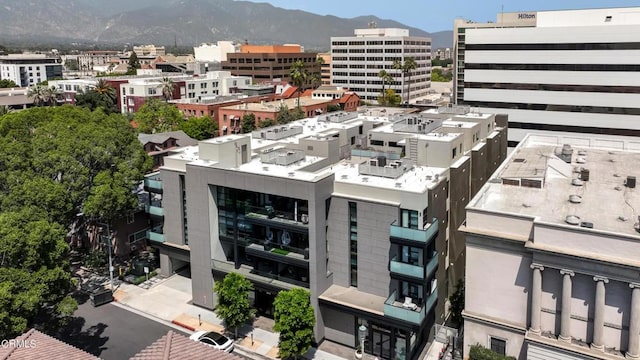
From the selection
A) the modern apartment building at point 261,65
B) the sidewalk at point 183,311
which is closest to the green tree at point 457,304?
the sidewalk at point 183,311

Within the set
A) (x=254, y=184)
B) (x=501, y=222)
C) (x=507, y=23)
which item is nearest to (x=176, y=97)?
(x=507, y=23)

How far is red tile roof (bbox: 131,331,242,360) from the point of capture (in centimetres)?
2409

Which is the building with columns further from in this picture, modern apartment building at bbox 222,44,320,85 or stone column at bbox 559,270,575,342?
modern apartment building at bbox 222,44,320,85

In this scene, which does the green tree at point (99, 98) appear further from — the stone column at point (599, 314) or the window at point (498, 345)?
the stone column at point (599, 314)

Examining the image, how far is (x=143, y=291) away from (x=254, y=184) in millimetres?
18023

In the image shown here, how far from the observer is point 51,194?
4081 cm

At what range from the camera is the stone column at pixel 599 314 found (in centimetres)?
2884

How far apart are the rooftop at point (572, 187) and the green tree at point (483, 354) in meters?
9.07

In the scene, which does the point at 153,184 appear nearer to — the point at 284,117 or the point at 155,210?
the point at 155,210

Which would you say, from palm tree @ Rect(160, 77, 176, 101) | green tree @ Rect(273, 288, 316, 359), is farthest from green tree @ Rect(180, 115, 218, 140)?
green tree @ Rect(273, 288, 316, 359)

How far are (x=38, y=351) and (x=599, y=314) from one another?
98.3ft

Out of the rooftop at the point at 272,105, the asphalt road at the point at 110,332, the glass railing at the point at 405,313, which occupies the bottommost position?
the asphalt road at the point at 110,332

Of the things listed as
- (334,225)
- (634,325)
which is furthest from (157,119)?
(634,325)

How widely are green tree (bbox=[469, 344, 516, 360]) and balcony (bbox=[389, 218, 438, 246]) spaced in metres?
7.46
